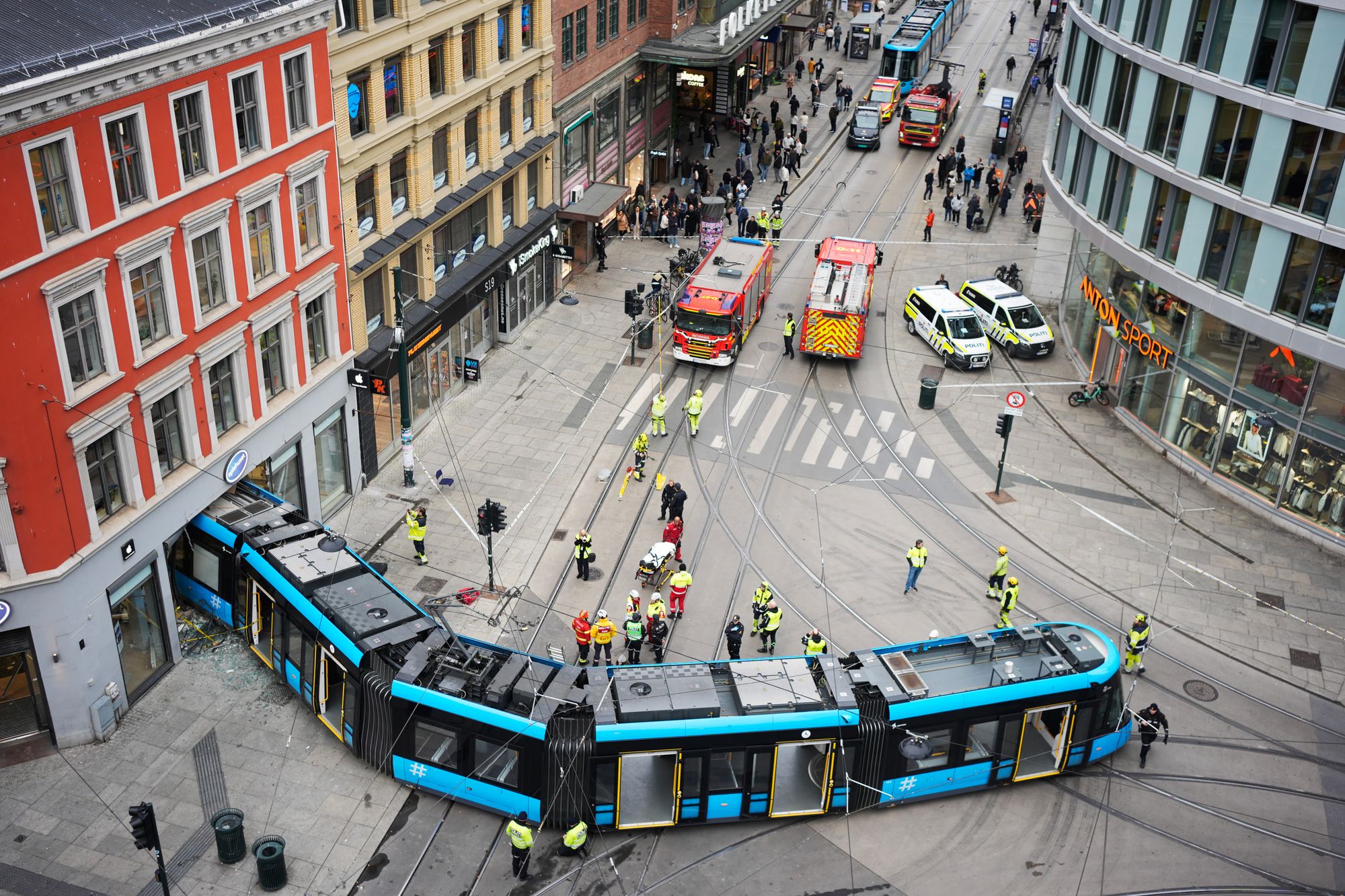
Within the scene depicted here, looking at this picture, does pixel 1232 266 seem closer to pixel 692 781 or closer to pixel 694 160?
pixel 692 781

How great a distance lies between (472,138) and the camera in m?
42.2

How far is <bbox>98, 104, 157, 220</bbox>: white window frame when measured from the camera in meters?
24.4

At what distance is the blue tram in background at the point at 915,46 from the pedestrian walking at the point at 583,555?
178 feet

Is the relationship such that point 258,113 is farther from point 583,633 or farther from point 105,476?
point 583,633

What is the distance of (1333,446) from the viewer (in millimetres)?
35562

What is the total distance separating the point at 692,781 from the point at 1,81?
17.9m

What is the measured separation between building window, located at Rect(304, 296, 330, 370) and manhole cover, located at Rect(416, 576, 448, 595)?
6.48 meters

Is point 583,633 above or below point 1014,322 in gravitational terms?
below

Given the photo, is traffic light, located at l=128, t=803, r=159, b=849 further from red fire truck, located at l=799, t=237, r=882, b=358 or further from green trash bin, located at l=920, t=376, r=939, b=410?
red fire truck, located at l=799, t=237, r=882, b=358

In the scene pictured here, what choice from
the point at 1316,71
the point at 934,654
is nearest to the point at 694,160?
the point at 1316,71

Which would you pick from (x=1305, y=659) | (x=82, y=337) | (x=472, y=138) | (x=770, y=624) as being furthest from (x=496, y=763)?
(x=472, y=138)

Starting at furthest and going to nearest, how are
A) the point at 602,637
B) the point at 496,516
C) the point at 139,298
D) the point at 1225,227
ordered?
1. the point at 1225,227
2. the point at 496,516
3. the point at 602,637
4. the point at 139,298

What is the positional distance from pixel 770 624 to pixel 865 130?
46299mm

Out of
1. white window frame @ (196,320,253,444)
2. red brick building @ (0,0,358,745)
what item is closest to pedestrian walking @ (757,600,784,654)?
red brick building @ (0,0,358,745)
